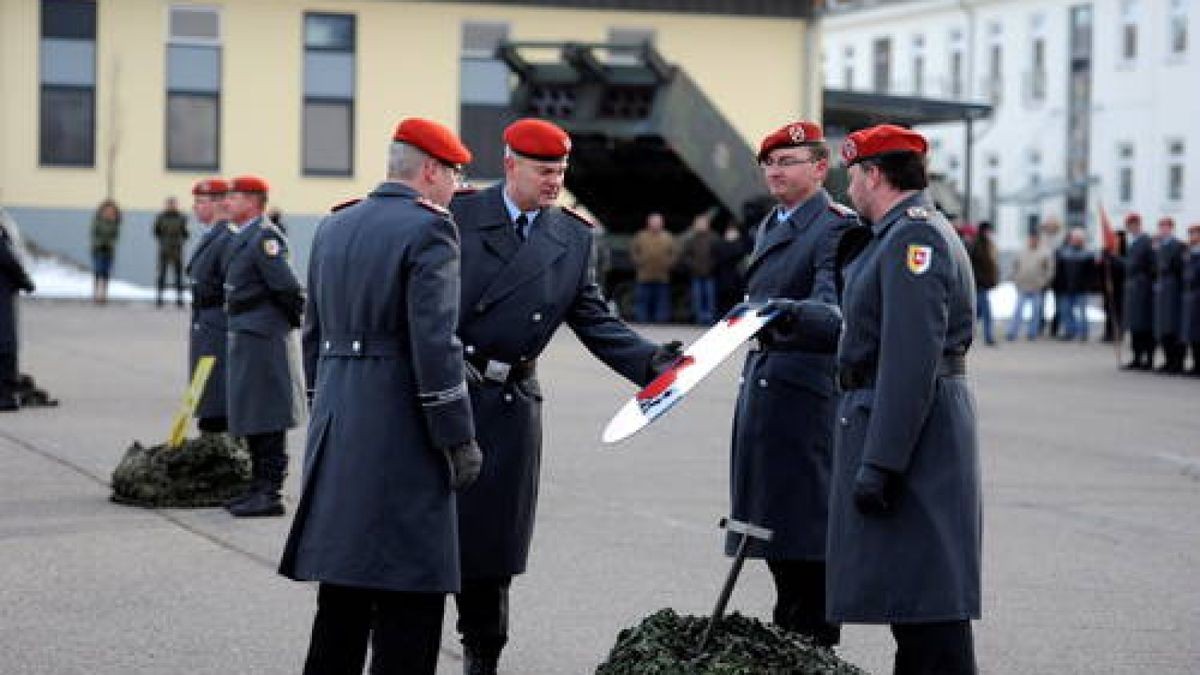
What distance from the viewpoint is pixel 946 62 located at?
64.1 meters

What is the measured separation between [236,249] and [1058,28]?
158 feet

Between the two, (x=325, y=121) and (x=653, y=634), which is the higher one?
(x=325, y=121)

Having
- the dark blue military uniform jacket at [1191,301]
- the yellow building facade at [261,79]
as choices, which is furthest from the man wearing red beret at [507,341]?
the yellow building facade at [261,79]

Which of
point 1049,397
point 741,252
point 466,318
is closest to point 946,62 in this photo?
point 741,252

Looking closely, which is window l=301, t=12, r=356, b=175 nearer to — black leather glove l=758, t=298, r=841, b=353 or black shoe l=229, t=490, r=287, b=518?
black shoe l=229, t=490, r=287, b=518

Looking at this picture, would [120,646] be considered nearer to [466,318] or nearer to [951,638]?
[466,318]

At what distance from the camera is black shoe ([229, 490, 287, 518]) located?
11.9 m

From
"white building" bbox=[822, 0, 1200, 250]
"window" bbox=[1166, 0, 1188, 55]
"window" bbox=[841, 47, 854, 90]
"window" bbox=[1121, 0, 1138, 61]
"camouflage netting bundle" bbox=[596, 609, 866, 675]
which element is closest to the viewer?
"camouflage netting bundle" bbox=[596, 609, 866, 675]

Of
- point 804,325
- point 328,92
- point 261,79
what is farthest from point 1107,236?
point 804,325

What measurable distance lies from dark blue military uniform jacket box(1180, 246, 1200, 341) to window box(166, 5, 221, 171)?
24.3m

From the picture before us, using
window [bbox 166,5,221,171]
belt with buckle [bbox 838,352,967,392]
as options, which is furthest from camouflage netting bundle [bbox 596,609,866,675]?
window [bbox 166,5,221,171]

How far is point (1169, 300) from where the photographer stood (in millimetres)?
26844

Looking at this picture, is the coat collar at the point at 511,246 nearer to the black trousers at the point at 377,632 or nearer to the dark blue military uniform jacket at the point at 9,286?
the black trousers at the point at 377,632

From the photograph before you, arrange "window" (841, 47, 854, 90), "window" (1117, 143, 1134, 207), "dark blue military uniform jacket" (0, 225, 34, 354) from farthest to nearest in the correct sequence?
"window" (841, 47, 854, 90) → "window" (1117, 143, 1134, 207) → "dark blue military uniform jacket" (0, 225, 34, 354)
